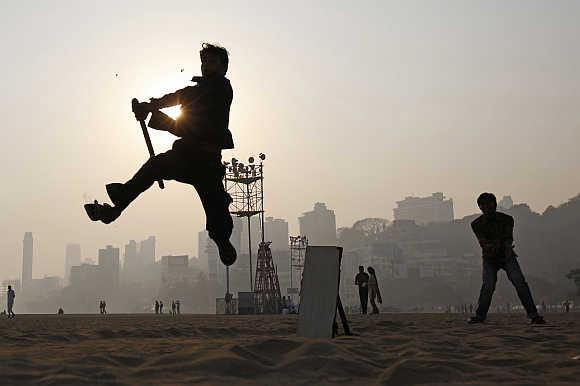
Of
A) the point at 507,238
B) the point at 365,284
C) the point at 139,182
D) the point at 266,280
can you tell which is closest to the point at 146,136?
the point at 139,182

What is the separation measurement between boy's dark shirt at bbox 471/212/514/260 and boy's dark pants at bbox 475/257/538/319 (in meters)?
0.12

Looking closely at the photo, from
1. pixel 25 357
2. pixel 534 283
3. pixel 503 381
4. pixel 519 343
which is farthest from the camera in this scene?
pixel 534 283

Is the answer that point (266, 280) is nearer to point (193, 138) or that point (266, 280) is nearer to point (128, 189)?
point (128, 189)

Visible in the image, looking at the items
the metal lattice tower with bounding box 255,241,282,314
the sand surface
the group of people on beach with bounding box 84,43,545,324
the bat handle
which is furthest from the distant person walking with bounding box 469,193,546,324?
the metal lattice tower with bounding box 255,241,282,314

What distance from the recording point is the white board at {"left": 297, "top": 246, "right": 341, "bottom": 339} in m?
6.10

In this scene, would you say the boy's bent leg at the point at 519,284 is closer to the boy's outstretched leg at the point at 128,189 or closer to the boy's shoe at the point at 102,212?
the boy's outstretched leg at the point at 128,189

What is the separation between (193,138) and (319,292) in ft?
6.67

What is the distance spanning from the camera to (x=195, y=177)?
5.73 m

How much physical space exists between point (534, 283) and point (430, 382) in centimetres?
16372

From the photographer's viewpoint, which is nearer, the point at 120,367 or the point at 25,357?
the point at 120,367

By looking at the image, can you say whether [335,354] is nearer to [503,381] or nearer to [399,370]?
[399,370]

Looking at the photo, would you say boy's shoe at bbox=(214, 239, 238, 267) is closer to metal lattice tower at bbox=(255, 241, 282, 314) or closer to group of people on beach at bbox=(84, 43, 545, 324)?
group of people on beach at bbox=(84, 43, 545, 324)

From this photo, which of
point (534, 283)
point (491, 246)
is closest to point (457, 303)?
point (534, 283)

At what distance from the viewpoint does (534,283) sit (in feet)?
506
